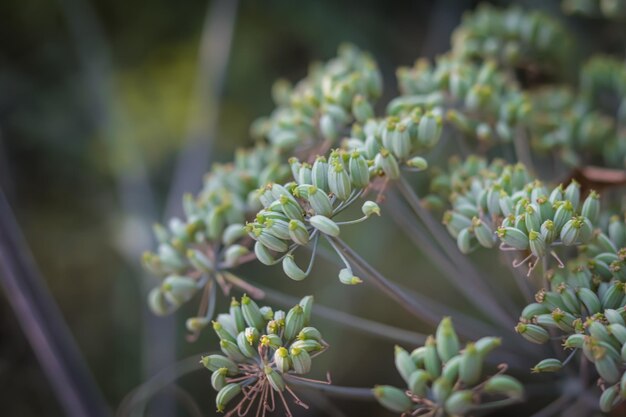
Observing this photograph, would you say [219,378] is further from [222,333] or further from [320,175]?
[320,175]

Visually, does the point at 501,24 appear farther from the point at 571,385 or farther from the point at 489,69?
the point at 571,385

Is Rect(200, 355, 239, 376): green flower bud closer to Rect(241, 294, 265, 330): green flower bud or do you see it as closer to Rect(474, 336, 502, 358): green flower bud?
Rect(241, 294, 265, 330): green flower bud

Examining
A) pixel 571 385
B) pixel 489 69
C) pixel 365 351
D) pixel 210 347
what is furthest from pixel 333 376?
pixel 489 69

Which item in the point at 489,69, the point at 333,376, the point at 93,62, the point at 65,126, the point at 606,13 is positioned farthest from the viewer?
the point at 65,126

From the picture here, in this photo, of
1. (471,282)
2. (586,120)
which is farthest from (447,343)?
(586,120)

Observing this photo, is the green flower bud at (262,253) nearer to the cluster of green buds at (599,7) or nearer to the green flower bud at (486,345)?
the green flower bud at (486,345)

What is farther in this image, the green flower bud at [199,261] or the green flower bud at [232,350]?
the green flower bud at [199,261]

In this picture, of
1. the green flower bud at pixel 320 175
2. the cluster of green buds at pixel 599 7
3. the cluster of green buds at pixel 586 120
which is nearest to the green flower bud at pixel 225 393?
the green flower bud at pixel 320 175
